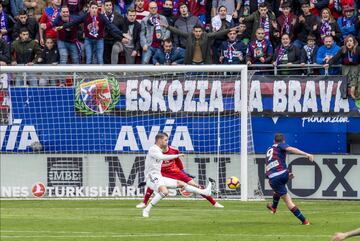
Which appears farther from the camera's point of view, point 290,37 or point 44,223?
point 290,37

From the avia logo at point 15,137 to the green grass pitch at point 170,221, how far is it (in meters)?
1.49

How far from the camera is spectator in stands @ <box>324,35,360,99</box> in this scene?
29172mm

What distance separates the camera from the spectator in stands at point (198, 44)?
3031 centimetres

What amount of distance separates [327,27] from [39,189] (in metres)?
8.79

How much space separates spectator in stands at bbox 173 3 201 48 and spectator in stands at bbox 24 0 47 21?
4094 millimetres

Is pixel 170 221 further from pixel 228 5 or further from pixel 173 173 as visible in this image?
pixel 228 5

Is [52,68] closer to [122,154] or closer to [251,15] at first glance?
[122,154]

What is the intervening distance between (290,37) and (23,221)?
34.7 feet

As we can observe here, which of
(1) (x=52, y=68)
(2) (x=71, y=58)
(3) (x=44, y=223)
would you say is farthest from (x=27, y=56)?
(3) (x=44, y=223)

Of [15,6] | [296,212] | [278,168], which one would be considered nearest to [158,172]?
[278,168]

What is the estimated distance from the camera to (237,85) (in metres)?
29.3

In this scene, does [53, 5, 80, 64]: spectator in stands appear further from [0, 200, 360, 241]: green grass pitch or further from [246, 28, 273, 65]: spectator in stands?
[246, 28, 273, 65]: spectator in stands

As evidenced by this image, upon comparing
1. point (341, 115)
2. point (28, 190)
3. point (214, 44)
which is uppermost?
point (214, 44)

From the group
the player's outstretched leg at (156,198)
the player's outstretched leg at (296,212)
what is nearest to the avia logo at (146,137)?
the player's outstretched leg at (156,198)
